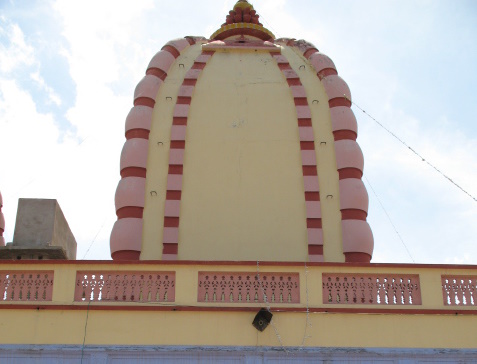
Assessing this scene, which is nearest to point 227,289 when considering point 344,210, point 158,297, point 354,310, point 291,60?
point 158,297

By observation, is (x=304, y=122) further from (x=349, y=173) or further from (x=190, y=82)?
(x=190, y=82)

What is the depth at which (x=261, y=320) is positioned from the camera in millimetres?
10305

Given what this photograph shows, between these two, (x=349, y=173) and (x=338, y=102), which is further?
(x=338, y=102)

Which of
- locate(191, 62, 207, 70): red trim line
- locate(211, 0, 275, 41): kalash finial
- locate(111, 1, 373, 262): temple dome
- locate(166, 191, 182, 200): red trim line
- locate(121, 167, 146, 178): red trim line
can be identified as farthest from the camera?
locate(211, 0, 275, 41): kalash finial

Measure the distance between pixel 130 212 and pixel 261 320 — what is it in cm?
397

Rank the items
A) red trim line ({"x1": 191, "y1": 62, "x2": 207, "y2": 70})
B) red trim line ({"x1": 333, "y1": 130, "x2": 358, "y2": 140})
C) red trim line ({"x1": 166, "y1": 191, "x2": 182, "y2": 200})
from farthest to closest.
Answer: red trim line ({"x1": 191, "y1": 62, "x2": 207, "y2": 70}) < red trim line ({"x1": 333, "y1": 130, "x2": 358, "y2": 140}) < red trim line ({"x1": 166, "y1": 191, "x2": 182, "y2": 200})

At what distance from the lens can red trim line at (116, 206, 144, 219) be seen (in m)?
13.4

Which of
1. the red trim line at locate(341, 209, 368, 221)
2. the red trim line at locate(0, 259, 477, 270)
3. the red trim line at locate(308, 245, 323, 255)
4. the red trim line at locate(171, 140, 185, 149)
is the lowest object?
the red trim line at locate(0, 259, 477, 270)

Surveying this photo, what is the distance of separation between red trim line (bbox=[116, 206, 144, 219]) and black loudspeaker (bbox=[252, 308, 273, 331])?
12.6 feet

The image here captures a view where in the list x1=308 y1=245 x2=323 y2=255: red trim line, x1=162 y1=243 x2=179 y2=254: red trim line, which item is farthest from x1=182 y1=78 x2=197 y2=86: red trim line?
x1=308 y1=245 x2=323 y2=255: red trim line

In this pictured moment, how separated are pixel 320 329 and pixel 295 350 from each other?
45 cm

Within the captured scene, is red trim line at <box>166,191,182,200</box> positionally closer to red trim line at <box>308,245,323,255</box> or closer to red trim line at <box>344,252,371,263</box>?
red trim line at <box>308,245,323,255</box>

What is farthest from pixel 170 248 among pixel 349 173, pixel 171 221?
pixel 349 173

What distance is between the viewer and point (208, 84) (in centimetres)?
1534
